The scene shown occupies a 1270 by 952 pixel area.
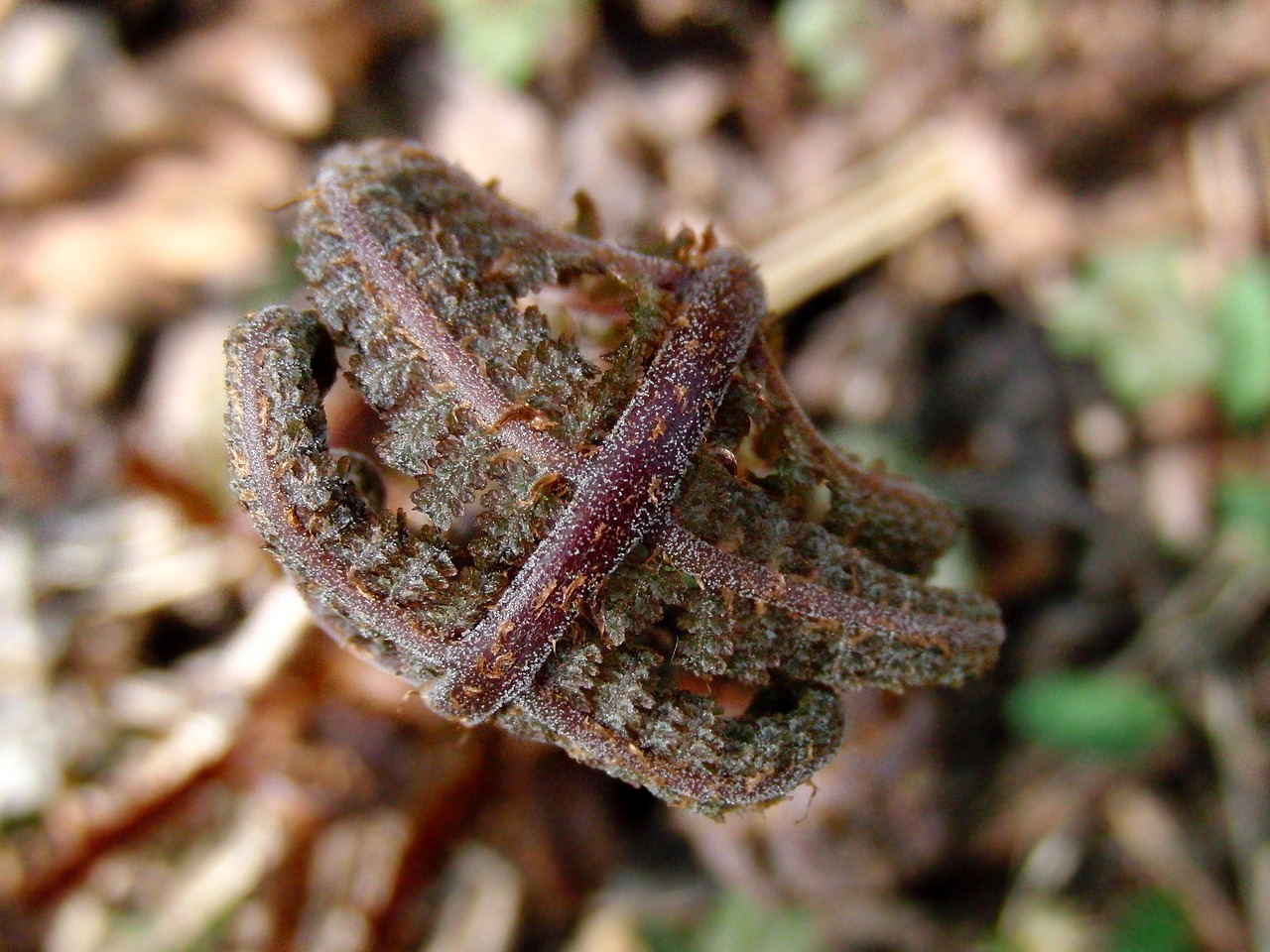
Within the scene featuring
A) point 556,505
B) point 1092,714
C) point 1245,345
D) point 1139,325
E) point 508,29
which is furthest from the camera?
point 508,29

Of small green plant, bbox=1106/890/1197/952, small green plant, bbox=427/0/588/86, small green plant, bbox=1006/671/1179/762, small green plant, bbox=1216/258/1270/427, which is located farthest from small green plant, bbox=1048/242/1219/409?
small green plant, bbox=427/0/588/86

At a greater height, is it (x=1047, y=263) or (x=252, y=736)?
(x=1047, y=263)

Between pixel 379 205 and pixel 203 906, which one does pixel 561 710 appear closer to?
pixel 379 205

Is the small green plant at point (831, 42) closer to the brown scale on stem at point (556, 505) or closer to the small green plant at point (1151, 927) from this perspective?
the brown scale on stem at point (556, 505)

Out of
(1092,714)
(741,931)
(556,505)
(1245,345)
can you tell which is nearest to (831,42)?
(1245,345)

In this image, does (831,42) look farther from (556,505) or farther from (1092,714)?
(556,505)

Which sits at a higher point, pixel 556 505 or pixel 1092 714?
pixel 1092 714

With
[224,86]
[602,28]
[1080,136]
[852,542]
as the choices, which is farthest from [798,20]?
[852,542]

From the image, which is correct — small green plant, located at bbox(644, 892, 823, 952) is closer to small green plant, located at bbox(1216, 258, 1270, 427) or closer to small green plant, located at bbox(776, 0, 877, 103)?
small green plant, located at bbox(1216, 258, 1270, 427)
